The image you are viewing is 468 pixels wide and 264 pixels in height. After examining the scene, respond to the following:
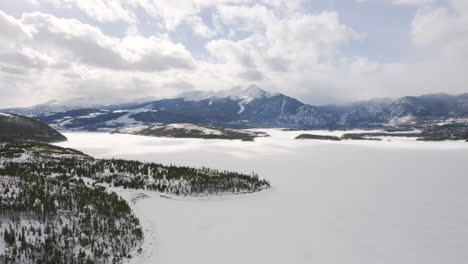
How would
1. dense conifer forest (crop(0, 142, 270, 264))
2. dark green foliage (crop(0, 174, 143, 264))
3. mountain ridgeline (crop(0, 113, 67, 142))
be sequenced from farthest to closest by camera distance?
mountain ridgeline (crop(0, 113, 67, 142)) → dense conifer forest (crop(0, 142, 270, 264)) → dark green foliage (crop(0, 174, 143, 264))

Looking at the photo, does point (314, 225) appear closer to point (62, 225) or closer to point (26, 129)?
point (62, 225)

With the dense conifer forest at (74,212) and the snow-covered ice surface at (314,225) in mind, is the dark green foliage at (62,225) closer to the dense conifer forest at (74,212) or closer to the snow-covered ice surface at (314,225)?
the dense conifer forest at (74,212)

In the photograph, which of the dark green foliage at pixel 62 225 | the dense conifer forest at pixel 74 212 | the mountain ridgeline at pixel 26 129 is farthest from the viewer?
the mountain ridgeline at pixel 26 129

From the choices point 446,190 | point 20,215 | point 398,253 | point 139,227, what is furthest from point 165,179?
point 446,190

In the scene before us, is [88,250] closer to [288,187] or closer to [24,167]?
[288,187]

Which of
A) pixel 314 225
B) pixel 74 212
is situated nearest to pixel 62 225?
pixel 74 212

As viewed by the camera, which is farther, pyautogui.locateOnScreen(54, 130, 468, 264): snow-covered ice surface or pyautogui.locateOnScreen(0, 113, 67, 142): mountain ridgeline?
pyautogui.locateOnScreen(0, 113, 67, 142): mountain ridgeline

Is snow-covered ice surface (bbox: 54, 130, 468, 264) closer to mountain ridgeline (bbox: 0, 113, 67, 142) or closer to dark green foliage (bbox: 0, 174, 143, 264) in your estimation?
dark green foliage (bbox: 0, 174, 143, 264)

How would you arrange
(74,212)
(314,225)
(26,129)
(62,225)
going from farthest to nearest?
(26,129), (314,225), (74,212), (62,225)

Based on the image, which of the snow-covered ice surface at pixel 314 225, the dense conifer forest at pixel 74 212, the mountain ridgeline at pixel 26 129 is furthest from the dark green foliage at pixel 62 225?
the mountain ridgeline at pixel 26 129

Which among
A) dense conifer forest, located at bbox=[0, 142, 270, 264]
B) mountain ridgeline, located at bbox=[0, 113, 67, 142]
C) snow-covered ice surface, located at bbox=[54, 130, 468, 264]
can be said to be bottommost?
snow-covered ice surface, located at bbox=[54, 130, 468, 264]

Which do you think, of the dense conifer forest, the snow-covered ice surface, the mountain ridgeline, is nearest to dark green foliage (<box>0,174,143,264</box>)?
the dense conifer forest
